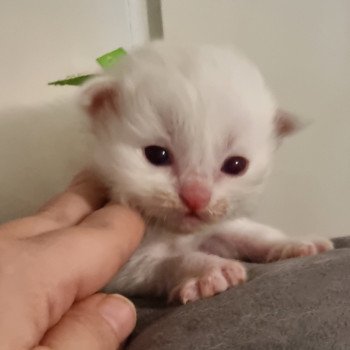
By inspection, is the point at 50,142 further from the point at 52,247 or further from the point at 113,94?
the point at 52,247

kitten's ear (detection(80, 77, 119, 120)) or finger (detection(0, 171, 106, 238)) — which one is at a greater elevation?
kitten's ear (detection(80, 77, 119, 120))

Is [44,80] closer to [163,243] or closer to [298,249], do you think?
[163,243]

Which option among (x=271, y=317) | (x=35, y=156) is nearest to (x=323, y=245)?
(x=271, y=317)

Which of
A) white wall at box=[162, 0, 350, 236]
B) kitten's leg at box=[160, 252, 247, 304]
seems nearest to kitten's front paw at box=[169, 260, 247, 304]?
kitten's leg at box=[160, 252, 247, 304]

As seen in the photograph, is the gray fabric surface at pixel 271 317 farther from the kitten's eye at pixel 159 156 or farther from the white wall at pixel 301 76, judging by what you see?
the white wall at pixel 301 76

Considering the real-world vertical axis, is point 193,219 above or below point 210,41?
below

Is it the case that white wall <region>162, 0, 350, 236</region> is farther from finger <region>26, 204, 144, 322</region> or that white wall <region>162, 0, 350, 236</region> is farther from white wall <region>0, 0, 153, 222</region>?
finger <region>26, 204, 144, 322</region>
